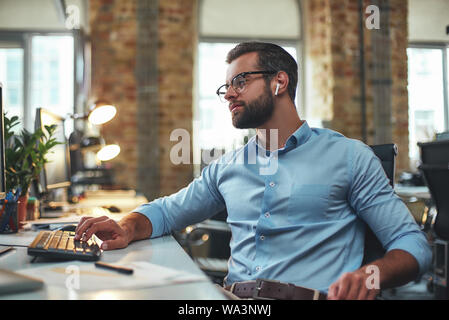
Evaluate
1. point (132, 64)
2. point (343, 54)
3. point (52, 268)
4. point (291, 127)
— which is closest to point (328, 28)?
point (343, 54)

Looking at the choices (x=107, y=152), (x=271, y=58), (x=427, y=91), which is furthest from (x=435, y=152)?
(x=427, y=91)

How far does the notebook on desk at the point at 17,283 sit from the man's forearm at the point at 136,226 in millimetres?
432

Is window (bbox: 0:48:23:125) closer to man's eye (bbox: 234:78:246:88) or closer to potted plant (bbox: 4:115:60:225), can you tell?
potted plant (bbox: 4:115:60:225)

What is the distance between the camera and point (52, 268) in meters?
0.89

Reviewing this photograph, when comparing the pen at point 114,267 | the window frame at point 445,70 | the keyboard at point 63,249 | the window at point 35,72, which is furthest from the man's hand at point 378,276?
the window frame at point 445,70

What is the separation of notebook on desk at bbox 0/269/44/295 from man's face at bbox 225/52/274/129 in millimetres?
836

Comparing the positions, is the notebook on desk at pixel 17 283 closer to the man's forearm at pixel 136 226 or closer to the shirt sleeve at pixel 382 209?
the man's forearm at pixel 136 226

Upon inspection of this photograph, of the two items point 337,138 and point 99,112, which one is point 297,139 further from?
point 99,112

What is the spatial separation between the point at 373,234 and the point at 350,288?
1.30 ft

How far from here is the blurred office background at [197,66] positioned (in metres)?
4.14

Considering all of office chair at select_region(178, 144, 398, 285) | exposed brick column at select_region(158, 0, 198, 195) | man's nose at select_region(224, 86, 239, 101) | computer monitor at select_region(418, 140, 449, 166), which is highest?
exposed brick column at select_region(158, 0, 198, 195)

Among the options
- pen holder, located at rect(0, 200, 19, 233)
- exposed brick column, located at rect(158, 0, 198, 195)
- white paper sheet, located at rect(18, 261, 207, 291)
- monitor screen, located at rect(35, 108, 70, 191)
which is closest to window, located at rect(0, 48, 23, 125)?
exposed brick column, located at rect(158, 0, 198, 195)

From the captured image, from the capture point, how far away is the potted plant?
160 centimetres
